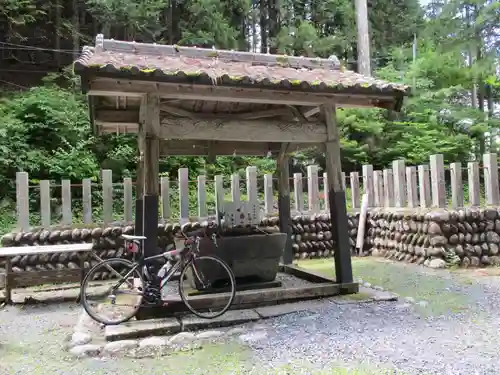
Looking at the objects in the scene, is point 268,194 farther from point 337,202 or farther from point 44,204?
point 44,204

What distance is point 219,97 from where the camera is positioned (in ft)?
16.5

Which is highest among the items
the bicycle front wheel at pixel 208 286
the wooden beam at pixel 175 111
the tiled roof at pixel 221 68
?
the tiled roof at pixel 221 68

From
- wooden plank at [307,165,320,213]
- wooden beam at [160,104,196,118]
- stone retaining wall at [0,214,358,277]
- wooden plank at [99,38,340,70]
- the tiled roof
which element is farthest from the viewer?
wooden plank at [307,165,320,213]

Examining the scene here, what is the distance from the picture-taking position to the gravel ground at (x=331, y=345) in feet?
11.1

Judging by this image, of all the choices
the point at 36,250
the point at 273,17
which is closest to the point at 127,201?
the point at 36,250

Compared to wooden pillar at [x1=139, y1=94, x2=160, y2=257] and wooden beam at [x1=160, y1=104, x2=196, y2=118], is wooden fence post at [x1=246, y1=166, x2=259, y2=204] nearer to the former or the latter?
wooden beam at [x1=160, y1=104, x2=196, y2=118]

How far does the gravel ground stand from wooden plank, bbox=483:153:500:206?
3.27m

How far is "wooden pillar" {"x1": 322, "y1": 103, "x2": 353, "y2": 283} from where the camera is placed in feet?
18.4

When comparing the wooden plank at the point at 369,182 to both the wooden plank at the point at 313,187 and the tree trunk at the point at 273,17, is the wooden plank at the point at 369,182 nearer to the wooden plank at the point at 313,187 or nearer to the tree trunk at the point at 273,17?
the wooden plank at the point at 313,187

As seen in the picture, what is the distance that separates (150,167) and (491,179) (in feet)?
22.3

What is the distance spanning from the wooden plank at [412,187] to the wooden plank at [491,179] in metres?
1.34

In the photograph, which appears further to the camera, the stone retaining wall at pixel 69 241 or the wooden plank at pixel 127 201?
the wooden plank at pixel 127 201

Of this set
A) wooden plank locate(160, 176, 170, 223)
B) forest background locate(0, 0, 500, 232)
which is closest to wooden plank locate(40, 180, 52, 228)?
wooden plank locate(160, 176, 170, 223)

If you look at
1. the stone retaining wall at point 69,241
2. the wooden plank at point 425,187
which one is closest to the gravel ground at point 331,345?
the stone retaining wall at point 69,241
